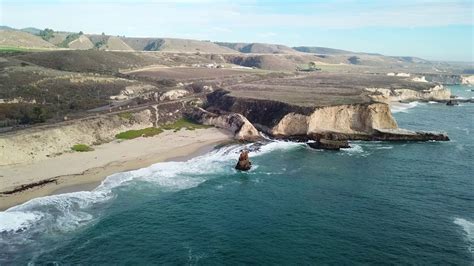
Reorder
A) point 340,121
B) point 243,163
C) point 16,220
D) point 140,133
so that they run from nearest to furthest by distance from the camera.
Result: point 16,220 → point 243,163 → point 140,133 → point 340,121

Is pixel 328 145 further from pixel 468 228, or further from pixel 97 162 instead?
pixel 97 162

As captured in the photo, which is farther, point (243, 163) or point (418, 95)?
point (418, 95)

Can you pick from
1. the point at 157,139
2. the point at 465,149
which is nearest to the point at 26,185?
the point at 157,139

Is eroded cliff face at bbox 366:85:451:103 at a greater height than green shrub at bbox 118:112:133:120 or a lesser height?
greater

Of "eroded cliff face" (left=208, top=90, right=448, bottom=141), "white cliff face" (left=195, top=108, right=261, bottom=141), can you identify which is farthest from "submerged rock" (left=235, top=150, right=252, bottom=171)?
"eroded cliff face" (left=208, top=90, right=448, bottom=141)

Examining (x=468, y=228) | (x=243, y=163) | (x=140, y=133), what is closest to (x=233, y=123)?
(x=140, y=133)

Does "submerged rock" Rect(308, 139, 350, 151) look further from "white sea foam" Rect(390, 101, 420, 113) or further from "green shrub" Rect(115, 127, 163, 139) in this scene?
"white sea foam" Rect(390, 101, 420, 113)
